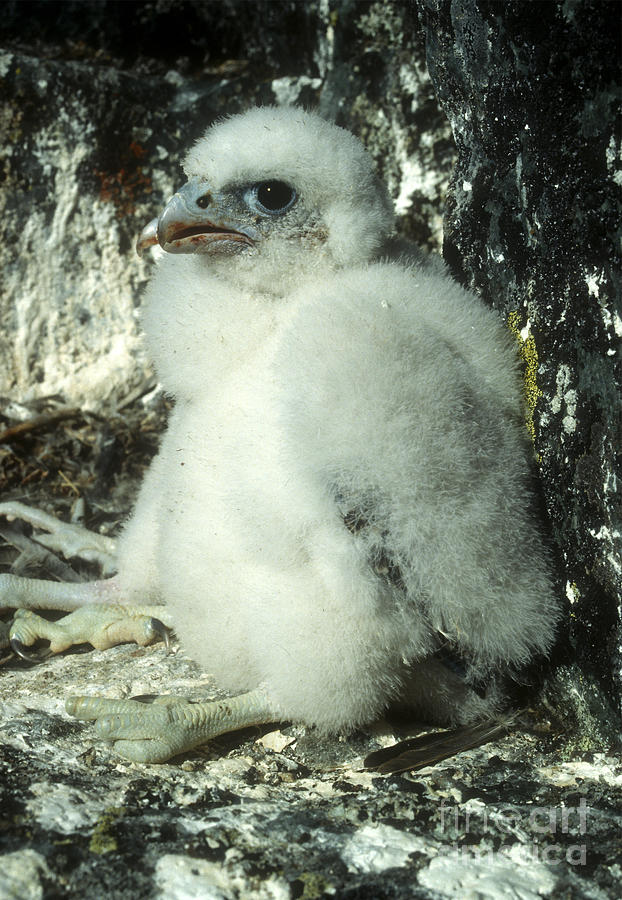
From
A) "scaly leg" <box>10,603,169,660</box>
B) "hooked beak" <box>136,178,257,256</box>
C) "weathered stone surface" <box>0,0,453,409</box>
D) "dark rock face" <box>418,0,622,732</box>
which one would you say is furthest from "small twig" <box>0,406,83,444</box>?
"dark rock face" <box>418,0,622,732</box>

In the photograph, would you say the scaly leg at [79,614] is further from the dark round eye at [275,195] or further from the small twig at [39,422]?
the dark round eye at [275,195]

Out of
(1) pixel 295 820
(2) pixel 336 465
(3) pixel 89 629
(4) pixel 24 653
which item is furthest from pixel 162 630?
(2) pixel 336 465

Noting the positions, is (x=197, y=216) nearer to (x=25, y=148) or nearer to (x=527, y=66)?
(x=527, y=66)

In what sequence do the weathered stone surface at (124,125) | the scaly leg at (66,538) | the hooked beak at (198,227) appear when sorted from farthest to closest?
1. the weathered stone surface at (124,125)
2. the scaly leg at (66,538)
3. the hooked beak at (198,227)

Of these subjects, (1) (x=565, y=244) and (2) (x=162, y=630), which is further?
(2) (x=162, y=630)

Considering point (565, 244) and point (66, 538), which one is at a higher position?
point (565, 244)
